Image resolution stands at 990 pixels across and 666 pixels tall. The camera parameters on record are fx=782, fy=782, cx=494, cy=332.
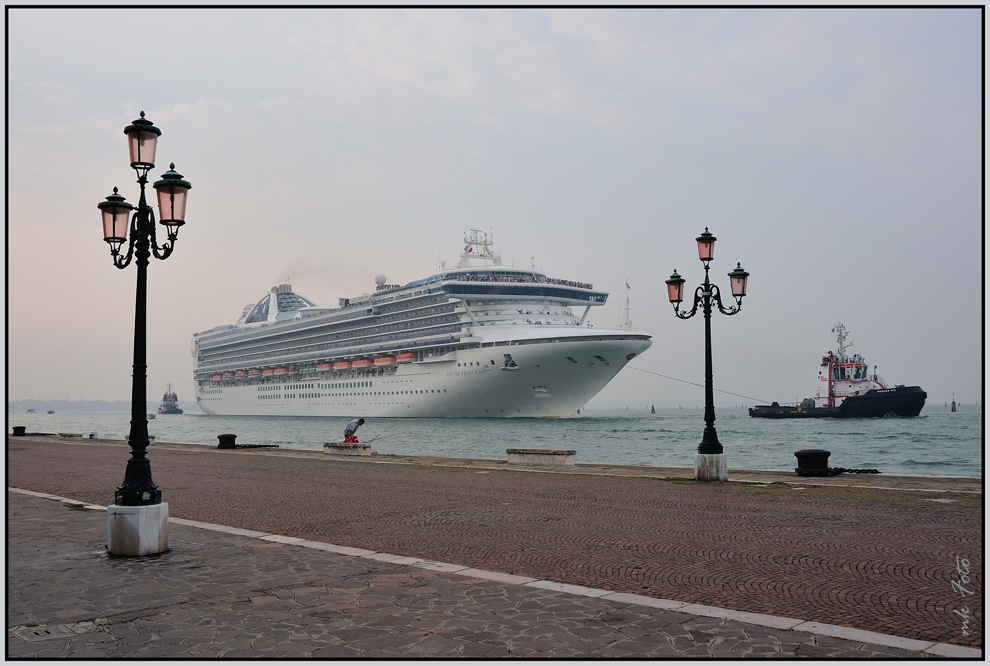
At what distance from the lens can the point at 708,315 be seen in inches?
627

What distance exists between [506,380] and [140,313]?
51.3 m

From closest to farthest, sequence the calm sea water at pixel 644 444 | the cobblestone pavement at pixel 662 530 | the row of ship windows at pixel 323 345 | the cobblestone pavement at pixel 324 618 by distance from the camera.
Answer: the cobblestone pavement at pixel 324 618
the cobblestone pavement at pixel 662 530
the calm sea water at pixel 644 444
the row of ship windows at pixel 323 345

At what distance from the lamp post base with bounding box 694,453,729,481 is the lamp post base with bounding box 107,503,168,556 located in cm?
982

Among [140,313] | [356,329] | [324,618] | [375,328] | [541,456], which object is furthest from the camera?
[356,329]

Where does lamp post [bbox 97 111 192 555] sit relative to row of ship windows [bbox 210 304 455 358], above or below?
below

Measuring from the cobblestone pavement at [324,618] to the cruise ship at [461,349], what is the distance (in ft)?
165

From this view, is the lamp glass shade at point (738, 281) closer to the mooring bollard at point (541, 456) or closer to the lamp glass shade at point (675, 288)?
the lamp glass shade at point (675, 288)

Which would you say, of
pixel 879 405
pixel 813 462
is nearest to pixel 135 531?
pixel 813 462

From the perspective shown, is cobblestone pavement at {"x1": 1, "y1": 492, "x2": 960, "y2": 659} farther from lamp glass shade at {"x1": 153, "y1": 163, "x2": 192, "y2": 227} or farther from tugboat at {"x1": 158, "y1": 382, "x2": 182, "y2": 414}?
tugboat at {"x1": 158, "y1": 382, "x2": 182, "y2": 414}

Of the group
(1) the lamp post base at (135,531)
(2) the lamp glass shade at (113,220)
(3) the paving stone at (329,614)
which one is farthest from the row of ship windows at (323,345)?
(3) the paving stone at (329,614)

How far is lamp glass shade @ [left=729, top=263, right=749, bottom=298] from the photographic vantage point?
15827 mm

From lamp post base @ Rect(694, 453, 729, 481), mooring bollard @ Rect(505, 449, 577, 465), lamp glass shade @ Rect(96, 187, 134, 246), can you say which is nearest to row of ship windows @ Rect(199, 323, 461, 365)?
mooring bollard @ Rect(505, 449, 577, 465)

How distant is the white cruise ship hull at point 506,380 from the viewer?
189ft

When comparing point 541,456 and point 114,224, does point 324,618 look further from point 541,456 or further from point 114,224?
point 541,456
